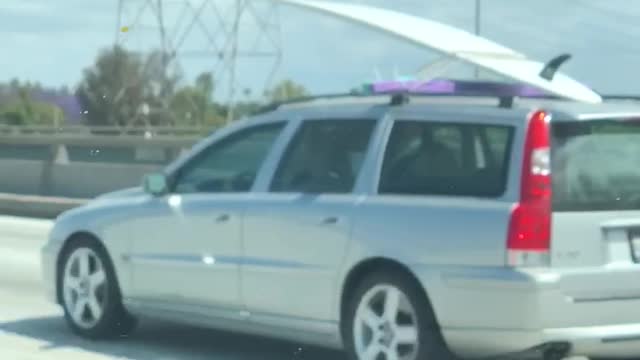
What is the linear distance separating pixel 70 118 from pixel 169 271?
79.9 metres

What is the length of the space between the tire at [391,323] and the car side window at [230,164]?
1.27 m

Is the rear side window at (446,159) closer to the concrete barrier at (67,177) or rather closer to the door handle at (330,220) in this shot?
the door handle at (330,220)

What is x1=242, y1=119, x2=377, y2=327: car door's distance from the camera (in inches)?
348

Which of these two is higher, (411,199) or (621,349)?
(411,199)

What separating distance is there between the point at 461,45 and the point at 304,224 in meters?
1.37

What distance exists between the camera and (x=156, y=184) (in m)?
10.1

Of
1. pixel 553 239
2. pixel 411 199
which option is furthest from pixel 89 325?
pixel 553 239

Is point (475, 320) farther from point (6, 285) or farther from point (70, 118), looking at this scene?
point (70, 118)

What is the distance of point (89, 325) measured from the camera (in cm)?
1051

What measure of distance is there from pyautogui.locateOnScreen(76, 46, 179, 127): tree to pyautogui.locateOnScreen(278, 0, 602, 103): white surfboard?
66.4m

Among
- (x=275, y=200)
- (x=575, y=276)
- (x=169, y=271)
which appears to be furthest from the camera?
(x=169, y=271)

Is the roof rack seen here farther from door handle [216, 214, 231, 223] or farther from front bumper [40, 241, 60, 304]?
front bumper [40, 241, 60, 304]

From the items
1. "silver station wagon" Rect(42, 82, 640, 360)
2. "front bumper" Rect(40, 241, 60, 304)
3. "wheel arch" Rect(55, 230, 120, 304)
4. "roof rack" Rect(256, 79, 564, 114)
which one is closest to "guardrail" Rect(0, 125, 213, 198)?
"front bumper" Rect(40, 241, 60, 304)

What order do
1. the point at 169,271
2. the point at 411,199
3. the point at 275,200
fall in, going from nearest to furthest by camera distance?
the point at 411,199, the point at 275,200, the point at 169,271
